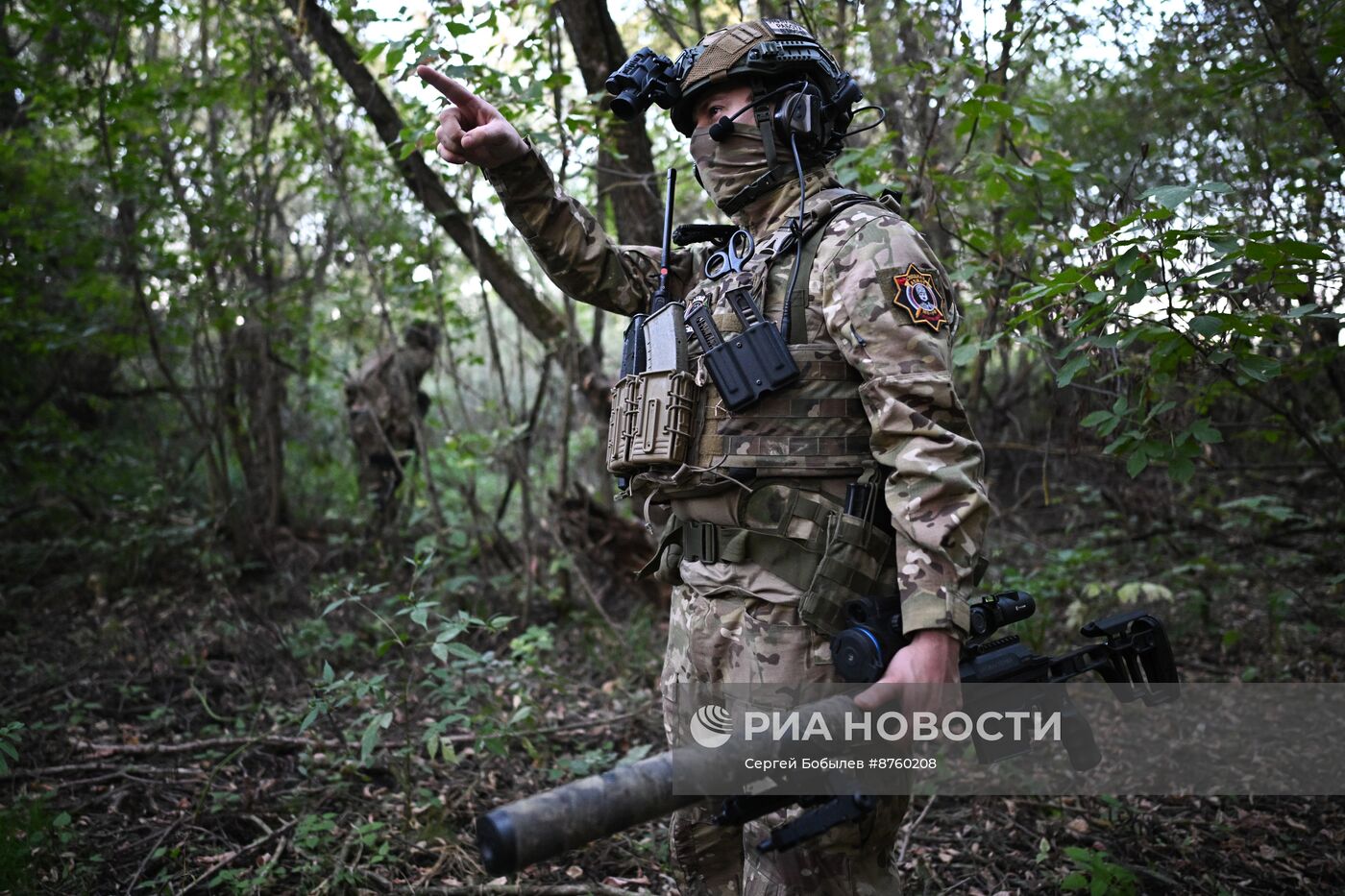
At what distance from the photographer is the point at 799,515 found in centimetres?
199

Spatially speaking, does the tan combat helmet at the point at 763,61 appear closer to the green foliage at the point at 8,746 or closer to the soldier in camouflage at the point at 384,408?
the green foliage at the point at 8,746

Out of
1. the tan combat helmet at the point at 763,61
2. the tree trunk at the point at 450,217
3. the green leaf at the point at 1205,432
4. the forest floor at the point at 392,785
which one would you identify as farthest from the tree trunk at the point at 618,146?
the green leaf at the point at 1205,432

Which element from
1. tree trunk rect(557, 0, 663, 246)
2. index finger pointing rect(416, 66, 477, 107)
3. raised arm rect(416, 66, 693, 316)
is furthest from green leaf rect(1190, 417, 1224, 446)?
tree trunk rect(557, 0, 663, 246)

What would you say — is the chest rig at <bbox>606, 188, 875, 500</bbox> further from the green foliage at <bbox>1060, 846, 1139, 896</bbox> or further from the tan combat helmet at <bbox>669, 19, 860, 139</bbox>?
the green foliage at <bbox>1060, 846, 1139, 896</bbox>

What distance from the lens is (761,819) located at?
80.7 inches

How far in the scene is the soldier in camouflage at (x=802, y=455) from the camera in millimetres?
1778

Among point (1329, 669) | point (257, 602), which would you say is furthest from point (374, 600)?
point (1329, 669)

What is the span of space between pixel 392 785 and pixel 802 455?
2545 mm

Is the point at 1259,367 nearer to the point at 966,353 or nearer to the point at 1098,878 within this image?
the point at 966,353

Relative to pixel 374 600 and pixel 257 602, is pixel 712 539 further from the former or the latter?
pixel 257 602

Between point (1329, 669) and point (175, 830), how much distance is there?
16.7 ft

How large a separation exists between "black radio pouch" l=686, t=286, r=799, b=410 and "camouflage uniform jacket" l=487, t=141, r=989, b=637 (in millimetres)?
73

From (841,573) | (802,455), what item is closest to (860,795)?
(841,573)

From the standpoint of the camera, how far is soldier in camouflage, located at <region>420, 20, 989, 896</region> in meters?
1.78
